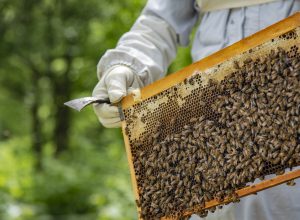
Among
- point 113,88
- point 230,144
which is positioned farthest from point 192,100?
point 113,88

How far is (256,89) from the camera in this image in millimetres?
2623

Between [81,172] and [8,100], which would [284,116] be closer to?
[81,172]

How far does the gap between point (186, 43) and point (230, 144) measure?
3.77 feet

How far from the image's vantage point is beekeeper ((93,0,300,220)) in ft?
9.42

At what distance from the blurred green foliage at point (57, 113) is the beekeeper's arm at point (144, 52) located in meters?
5.64

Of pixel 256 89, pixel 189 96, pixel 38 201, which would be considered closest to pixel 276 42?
pixel 256 89


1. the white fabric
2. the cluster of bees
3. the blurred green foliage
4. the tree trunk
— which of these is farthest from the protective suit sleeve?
the tree trunk

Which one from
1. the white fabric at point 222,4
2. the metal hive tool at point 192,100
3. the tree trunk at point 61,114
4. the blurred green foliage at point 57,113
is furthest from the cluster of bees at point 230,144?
the tree trunk at point 61,114

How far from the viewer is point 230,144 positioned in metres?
2.66

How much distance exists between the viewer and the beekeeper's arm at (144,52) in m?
3.17

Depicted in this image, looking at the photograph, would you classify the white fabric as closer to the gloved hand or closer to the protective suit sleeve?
the protective suit sleeve

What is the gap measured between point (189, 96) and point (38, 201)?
9605 mm

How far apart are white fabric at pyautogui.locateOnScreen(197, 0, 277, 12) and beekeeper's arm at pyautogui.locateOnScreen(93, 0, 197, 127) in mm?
224

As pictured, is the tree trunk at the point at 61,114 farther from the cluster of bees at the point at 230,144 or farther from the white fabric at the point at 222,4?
the cluster of bees at the point at 230,144
